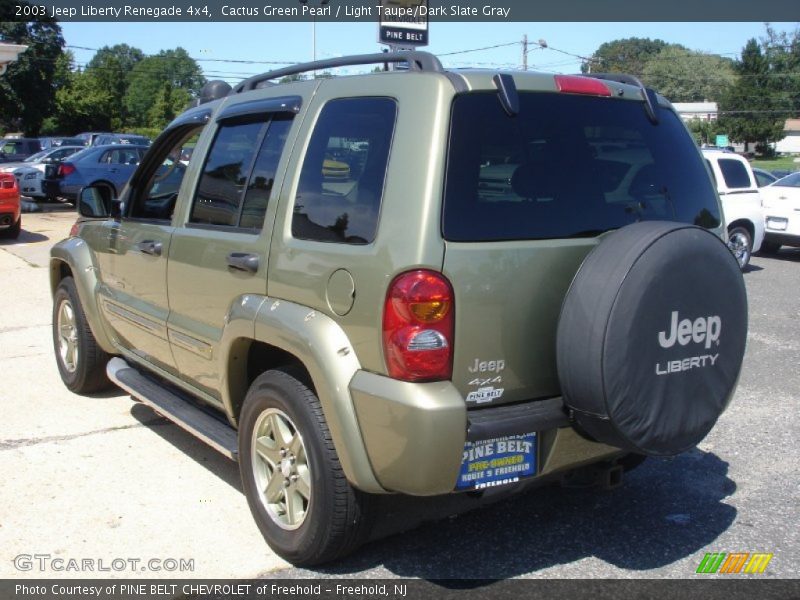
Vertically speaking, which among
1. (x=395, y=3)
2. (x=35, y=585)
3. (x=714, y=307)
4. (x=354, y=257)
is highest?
(x=395, y=3)

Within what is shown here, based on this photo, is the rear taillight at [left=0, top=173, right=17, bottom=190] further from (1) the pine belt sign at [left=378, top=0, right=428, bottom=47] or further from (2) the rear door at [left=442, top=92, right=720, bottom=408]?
(2) the rear door at [left=442, top=92, right=720, bottom=408]

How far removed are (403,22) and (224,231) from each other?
10.7 m

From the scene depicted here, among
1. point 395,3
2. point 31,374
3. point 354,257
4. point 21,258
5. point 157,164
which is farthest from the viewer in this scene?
point 395,3

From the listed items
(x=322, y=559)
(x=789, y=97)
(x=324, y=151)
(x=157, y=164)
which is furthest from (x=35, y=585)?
(x=789, y=97)

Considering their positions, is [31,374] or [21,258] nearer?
[31,374]

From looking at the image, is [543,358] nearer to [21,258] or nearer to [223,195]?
[223,195]

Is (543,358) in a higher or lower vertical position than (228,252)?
lower

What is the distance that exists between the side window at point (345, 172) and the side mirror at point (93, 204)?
7.17ft

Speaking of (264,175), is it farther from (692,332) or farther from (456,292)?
(692,332)

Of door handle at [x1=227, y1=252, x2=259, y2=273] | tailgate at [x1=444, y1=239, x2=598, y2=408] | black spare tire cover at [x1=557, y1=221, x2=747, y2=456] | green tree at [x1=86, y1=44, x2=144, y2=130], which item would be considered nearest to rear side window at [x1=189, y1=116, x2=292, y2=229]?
door handle at [x1=227, y1=252, x2=259, y2=273]

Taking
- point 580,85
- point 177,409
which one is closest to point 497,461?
point 580,85

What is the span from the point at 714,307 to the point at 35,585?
296 cm

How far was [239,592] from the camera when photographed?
3.34m

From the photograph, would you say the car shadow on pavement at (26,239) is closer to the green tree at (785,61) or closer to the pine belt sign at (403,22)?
the pine belt sign at (403,22)
